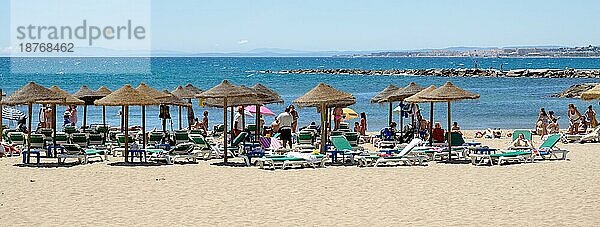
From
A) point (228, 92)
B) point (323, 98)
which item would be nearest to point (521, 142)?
point (323, 98)

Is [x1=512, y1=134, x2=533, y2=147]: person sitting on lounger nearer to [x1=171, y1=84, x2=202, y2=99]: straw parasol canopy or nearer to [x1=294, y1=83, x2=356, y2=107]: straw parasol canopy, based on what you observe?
[x1=294, y1=83, x2=356, y2=107]: straw parasol canopy

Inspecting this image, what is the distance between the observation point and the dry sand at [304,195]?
33.4 ft

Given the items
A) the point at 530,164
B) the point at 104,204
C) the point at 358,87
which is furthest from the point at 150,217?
the point at 358,87

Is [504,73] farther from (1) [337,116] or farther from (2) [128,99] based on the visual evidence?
(2) [128,99]

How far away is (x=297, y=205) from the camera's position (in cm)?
1123

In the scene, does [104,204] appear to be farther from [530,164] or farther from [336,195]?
[530,164]

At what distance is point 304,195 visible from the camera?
12.1 metres

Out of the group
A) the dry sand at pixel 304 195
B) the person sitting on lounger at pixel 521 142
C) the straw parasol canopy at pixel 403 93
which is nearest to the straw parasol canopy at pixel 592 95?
the person sitting on lounger at pixel 521 142

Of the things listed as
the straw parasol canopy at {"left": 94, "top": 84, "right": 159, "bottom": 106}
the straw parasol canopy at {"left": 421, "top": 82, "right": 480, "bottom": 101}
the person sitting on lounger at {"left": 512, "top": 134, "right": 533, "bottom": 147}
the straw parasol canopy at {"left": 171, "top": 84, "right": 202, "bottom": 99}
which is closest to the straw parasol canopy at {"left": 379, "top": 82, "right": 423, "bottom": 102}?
the person sitting on lounger at {"left": 512, "top": 134, "right": 533, "bottom": 147}

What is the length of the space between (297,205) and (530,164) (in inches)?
230

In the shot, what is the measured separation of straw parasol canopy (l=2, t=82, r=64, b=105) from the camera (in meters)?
16.0

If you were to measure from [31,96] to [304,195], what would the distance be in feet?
20.6

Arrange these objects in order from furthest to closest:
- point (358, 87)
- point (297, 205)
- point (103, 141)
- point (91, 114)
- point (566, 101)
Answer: point (358, 87)
point (566, 101)
point (91, 114)
point (103, 141)
point (297, 205)

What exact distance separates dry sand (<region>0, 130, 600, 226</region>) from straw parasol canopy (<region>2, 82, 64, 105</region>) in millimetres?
1139
